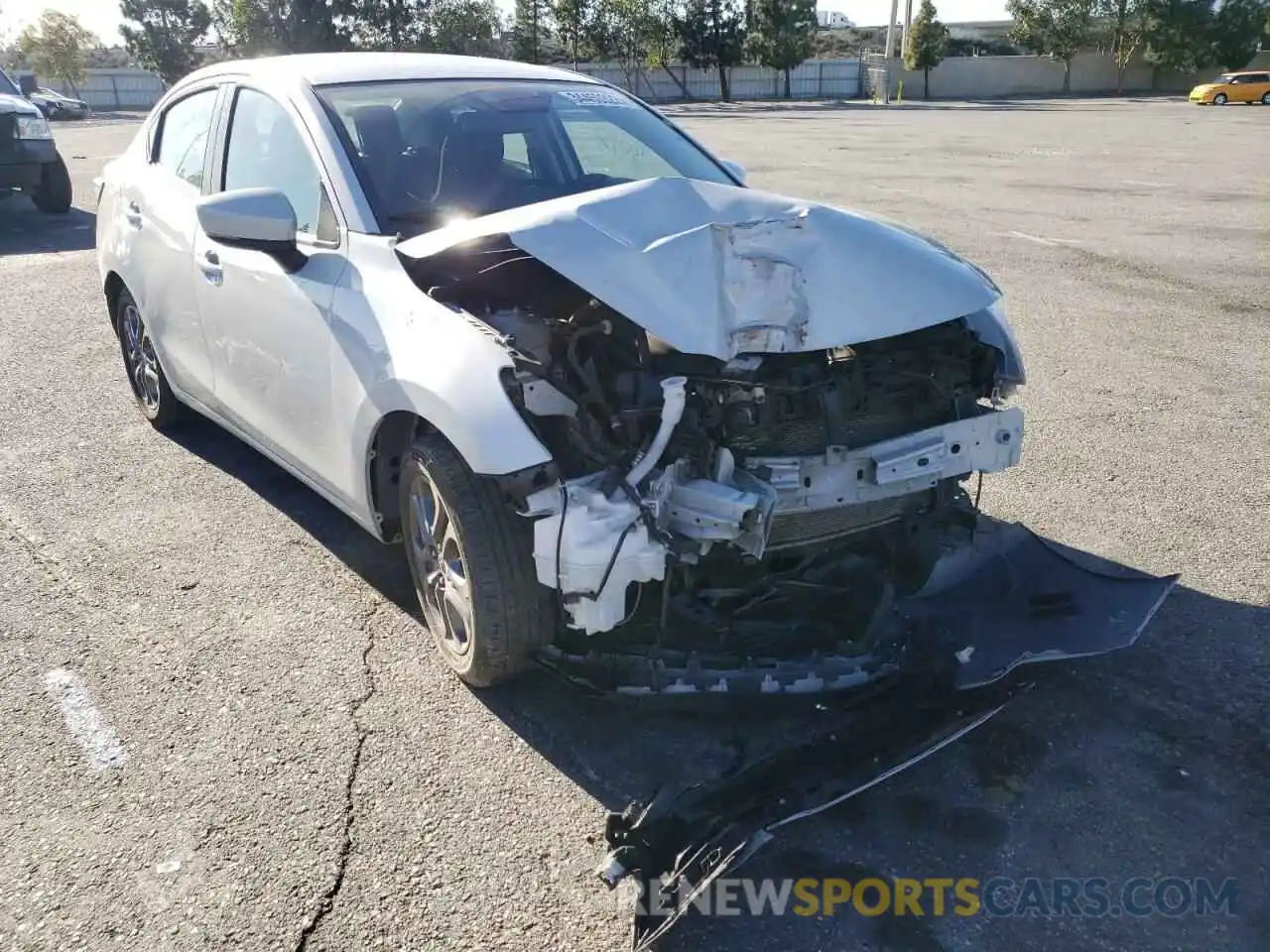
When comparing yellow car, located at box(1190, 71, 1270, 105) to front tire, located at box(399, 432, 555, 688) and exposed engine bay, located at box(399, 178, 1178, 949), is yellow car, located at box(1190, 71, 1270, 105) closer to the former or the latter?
exposed engine bay, located at box(399, 178, 1178, 949)

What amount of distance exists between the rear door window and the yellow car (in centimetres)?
5156

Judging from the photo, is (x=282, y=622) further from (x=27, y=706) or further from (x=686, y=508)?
(x=686, y=508)

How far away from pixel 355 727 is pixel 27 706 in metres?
1.09

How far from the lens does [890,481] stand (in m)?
2.99

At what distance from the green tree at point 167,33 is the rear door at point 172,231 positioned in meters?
67.5

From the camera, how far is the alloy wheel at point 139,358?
5391mm

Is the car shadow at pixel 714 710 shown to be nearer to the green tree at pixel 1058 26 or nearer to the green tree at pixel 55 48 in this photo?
the green tree at pixel 1058 26

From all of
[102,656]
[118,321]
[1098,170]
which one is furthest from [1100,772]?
[1098,170]

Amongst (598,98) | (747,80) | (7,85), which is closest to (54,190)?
(7,85)

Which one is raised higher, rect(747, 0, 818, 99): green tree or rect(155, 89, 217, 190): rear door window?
rect(747, 0, 818, 99): green tree

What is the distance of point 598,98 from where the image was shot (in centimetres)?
459

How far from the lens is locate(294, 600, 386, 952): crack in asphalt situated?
8.04 feet

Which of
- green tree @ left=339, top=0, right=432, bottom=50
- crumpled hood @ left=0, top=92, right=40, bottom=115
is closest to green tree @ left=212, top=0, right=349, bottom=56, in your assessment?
green tree @ left=339, top=0, right=432, bottom=50

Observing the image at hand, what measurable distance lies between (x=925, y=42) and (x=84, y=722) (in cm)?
6204
